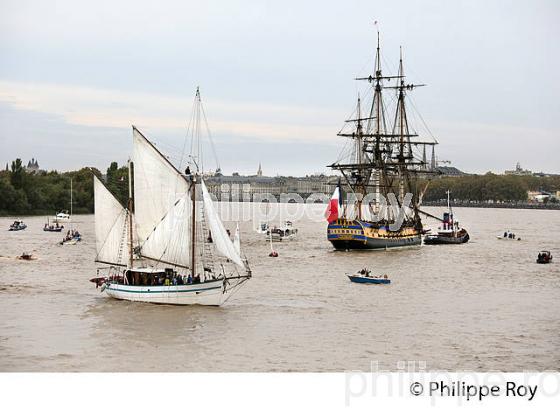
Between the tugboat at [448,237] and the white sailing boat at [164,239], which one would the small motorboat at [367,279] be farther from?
the tugboat at [448,237]

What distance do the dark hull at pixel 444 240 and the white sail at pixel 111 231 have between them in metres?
28.1

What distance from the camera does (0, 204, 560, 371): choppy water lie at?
13406mm

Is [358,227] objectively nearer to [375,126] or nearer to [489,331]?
[375,126]

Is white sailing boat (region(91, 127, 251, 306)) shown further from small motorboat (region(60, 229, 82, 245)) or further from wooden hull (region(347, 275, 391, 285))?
Result: small motorboat (region(60, 229, 82, 245))

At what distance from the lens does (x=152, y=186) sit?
20109 mm

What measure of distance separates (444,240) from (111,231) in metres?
28.5

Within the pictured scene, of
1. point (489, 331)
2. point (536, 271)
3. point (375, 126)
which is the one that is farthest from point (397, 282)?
point (375, 126)

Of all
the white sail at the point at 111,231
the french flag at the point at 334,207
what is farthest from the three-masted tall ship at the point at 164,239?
the french flag at the point at 334,207

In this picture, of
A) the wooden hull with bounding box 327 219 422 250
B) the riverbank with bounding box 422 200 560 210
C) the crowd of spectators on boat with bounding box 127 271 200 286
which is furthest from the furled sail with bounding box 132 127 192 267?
the riverbank with bounding box 422 200 560 210

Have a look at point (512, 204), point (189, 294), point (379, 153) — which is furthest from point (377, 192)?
point (512, 204)

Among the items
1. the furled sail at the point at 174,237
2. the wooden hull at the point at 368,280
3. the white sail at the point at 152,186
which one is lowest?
the wooden hull at the point at 368,280

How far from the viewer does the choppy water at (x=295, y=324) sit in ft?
44.0

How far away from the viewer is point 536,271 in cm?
2914
